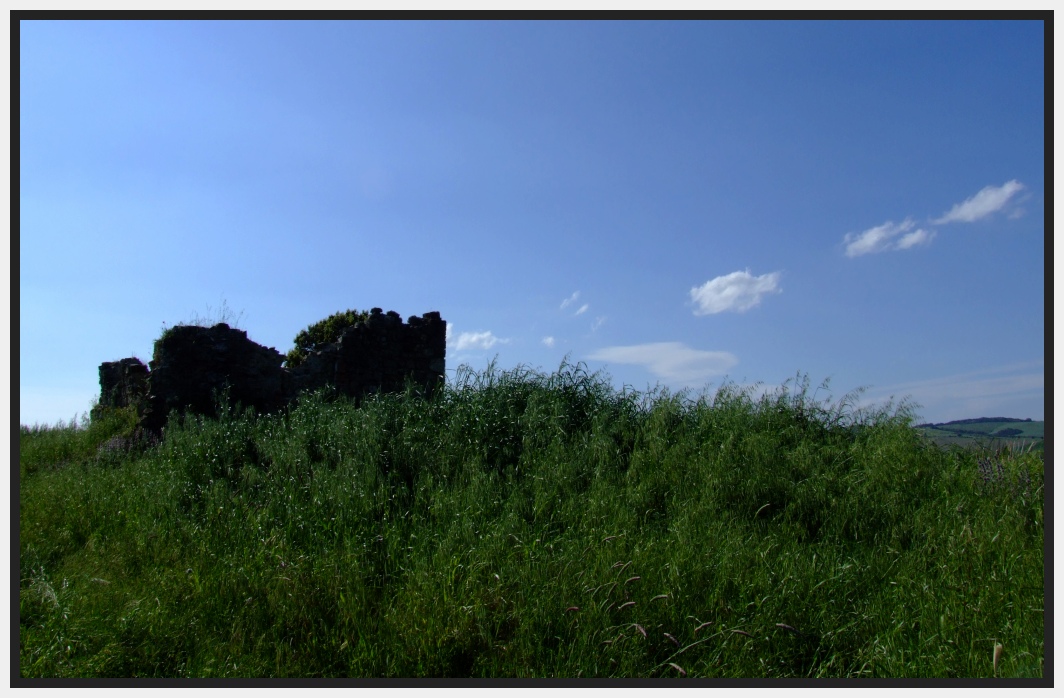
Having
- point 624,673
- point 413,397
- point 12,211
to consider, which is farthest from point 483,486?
point 12,211

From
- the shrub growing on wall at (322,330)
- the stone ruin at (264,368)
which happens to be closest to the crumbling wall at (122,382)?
the stone ruin at (264,368)

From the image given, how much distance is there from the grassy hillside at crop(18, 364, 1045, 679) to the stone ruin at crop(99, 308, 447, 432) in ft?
5.34

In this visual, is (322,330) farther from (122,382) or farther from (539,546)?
(539,546)

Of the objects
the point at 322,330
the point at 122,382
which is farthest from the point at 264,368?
the point at 322,330

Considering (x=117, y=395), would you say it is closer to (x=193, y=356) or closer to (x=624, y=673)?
(x=193, y=356)

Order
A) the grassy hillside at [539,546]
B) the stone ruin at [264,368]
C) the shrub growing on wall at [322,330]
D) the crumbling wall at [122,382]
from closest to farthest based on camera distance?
the grassy hillside at [539,546]
the stone ruin at [264,368]
the crumbling wall at [122,382]
the shrub growing on wall at [322,330]

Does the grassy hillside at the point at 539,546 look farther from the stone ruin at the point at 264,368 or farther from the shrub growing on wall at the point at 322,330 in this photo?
the shrub growing on wall at the point at 322,330

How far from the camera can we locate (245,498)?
6918 mm

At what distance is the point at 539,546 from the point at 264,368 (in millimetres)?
7429

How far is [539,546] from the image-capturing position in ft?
18.3

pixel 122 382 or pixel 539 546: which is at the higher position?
pixel 122 382

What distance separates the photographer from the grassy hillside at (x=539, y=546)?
4.31 meters

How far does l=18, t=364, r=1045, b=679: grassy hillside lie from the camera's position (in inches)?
170

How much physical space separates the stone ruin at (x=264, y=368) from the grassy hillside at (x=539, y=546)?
1.63 metres
